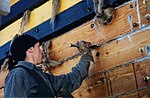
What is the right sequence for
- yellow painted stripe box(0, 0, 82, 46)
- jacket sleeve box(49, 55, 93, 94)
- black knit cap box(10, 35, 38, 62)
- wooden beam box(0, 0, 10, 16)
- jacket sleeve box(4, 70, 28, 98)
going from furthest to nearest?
yellow painted stripe box(0, 0, 82, 46) < jacket sleeve box(49, 55, 93, 94) < black knit cap box(10, 35, 38, 62) < wooden beam box(0, 0, 10, 16) < jacket sleeve box(4, 70, 28, 98)

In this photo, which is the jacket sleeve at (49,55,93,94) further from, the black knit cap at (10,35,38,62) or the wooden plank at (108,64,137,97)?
the black knit cap at (10,35,38,62)

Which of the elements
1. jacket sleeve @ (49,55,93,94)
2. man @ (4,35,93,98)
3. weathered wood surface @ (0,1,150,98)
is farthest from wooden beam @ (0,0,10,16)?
weathered wood surface @ (0,1,150,98)

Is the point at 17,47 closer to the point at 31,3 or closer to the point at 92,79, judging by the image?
the point at 92,79

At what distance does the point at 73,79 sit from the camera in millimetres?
3490

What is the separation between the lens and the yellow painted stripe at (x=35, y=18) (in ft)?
13.7

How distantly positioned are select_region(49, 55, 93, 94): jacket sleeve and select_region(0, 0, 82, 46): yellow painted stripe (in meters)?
0.81

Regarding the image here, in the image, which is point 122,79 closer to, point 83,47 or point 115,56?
point 115,56

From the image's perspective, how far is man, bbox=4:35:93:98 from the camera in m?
2.98

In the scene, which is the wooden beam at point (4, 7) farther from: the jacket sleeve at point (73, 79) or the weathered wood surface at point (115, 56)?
the weathered wood surface at point (115, 56)

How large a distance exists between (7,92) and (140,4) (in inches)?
53.8

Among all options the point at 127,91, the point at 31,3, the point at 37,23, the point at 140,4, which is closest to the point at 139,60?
the point at 127,91

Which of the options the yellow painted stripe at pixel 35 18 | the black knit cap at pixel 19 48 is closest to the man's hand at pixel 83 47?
the black knit cap at pixel 19 48

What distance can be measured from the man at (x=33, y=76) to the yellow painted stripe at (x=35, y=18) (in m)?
0.78

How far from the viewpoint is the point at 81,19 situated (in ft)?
12.7
